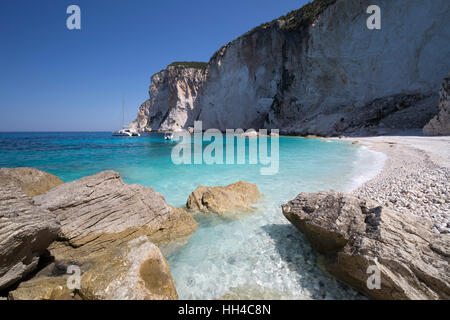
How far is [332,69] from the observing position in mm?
31172

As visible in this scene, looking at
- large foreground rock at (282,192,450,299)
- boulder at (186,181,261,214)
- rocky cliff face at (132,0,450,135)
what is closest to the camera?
large foreground rock at (282,192,450,299)

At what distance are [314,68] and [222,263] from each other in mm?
37220

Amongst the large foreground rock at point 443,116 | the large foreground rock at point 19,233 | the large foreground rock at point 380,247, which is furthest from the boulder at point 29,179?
the large foreground rock at point 443,116

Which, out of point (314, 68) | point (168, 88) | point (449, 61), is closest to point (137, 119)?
point (168, 88)

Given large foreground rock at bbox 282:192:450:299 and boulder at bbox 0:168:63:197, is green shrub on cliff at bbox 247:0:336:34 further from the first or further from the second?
boulder at bbox 0:168:63:197

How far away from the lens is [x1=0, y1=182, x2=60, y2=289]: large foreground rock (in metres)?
2.18

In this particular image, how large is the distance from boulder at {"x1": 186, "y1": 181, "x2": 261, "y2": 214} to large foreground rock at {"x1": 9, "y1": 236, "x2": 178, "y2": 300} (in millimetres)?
2694

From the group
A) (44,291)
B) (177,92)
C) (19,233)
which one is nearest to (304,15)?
(177,92)

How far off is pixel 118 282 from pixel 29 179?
16.0 feet

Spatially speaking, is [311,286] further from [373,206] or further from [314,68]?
[314,68]

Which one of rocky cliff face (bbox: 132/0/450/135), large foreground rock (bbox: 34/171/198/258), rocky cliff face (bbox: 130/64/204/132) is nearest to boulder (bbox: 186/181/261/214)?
large foreground rock (bbox: 34/171/198/258)

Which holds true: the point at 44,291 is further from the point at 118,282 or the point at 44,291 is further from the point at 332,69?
the point at 332,69

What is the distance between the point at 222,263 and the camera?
3.35 metres

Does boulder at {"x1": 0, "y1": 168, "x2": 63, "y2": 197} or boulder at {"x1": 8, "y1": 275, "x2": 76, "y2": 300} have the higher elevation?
boulder at {"x1": 0, "y1": 168, "x2": 63, "y2": 197}
